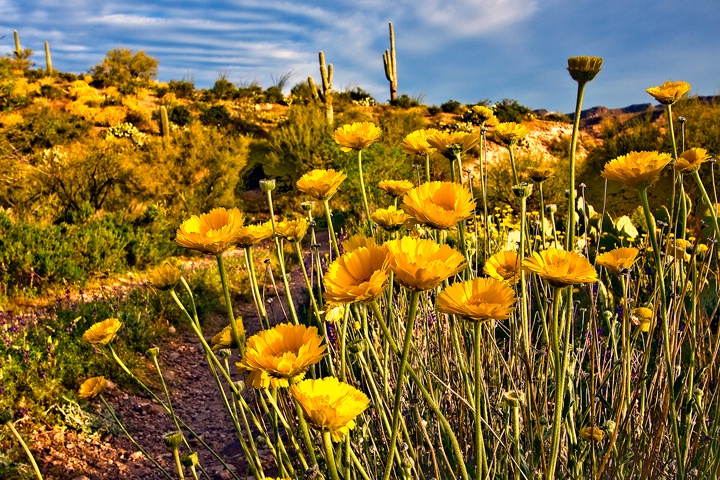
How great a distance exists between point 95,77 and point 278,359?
22824 millimetres

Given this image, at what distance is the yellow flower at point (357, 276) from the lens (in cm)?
73

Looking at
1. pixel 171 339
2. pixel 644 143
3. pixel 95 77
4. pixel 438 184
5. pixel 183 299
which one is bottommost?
pixel 171 339

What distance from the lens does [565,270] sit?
83 cm

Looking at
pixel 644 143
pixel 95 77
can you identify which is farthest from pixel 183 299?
pixel 95 77

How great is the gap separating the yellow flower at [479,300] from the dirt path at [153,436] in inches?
77.6

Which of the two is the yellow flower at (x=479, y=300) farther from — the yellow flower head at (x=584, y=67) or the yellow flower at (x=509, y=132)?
the yellow flower at (x=509, y=132)

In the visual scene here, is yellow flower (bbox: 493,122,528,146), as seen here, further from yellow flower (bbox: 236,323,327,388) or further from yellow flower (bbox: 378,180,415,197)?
yellow flower (bbox: 236,323,327,388)

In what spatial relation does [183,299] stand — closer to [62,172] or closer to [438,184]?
[438,184]

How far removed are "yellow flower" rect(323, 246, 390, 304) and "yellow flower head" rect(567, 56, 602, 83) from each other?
0.55 m

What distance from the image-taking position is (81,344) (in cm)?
354

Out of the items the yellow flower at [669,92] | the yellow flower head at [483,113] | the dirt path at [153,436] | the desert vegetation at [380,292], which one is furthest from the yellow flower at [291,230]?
the dirt path at [153,436]

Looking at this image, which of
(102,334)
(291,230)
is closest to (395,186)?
(291,230)

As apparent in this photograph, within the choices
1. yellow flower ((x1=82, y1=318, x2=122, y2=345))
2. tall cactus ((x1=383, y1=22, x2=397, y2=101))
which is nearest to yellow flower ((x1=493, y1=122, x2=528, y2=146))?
yellow flower ((x1=82, y1=318, x2=122, y2=345))

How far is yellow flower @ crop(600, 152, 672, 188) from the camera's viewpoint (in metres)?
0.99
